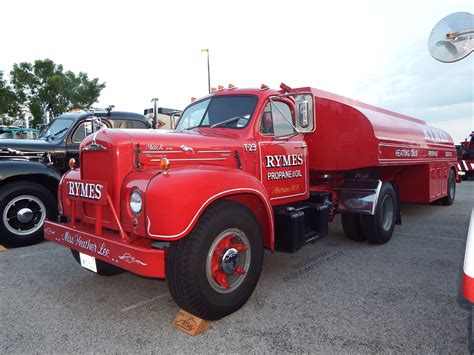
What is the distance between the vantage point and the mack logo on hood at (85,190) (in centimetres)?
295

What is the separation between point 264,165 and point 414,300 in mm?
1903

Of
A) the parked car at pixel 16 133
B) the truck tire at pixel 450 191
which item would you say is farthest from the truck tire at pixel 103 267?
the truck tire at pixel 450 191

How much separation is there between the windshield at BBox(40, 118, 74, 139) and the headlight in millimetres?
4484

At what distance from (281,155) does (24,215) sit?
3996 mm

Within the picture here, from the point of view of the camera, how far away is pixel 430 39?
2248mm

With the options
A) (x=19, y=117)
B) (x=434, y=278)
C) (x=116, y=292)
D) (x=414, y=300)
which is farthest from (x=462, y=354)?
(x=19, y=117)

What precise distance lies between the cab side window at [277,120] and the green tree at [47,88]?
76.8 feet

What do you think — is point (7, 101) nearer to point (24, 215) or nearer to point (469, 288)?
point (24, 215)

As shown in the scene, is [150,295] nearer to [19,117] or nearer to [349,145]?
[349,145]

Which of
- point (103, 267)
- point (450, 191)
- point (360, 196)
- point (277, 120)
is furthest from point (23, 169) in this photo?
point (450, 191)

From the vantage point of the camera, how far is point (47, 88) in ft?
86.5

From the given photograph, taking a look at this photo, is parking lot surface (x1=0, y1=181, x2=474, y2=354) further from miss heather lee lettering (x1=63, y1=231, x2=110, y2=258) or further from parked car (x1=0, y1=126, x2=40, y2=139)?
parked car (x1=0, y1=126, x2=40, y2=139)

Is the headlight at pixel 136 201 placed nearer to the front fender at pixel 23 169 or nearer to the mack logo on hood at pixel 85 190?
the mack logo on hood at pixel 85 190

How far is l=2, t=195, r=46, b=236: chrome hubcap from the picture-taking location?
5301 mm
